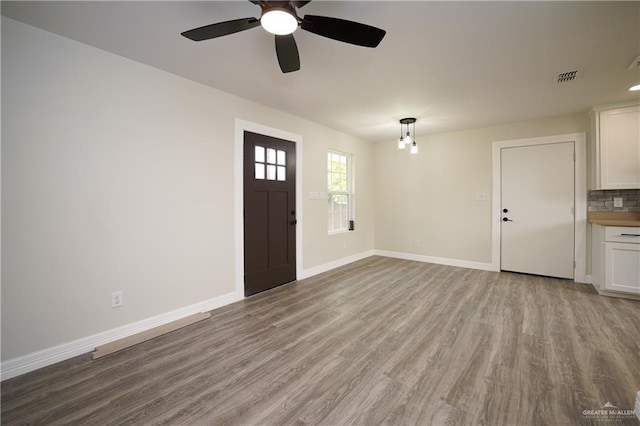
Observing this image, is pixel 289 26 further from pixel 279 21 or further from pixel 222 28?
pixel 222 28

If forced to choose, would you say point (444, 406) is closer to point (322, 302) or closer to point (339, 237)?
point (322, 302)

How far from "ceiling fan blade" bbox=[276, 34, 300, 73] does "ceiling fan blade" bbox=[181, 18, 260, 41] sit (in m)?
0.19

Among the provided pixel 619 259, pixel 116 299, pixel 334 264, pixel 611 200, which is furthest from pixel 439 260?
pixel 116 299

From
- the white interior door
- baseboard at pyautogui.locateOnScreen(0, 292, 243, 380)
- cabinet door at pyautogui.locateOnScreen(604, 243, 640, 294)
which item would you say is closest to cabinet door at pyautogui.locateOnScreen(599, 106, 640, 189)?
the white interior door

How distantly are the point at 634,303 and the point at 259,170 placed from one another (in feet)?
16.0

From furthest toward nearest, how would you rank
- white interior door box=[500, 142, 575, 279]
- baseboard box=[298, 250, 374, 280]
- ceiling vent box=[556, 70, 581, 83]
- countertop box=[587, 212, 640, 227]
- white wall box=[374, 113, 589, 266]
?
1. white wall box=[374, 113, 589, 266]
2. baseboard box=[298, 250, 374, 280]
3. white interior door box=[500, 142, 575, 279]
4. countertop box=[587, 212, 640, 227]
5. ceiling vent box=[556, 70, 581, 83]

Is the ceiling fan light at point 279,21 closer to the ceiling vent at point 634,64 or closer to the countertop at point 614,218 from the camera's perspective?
the ceiling vent at point 634,64

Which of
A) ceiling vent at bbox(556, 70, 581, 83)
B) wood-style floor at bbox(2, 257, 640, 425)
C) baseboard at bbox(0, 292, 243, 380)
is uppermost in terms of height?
ceiling vent at bbox(556, 70, 581, 83)

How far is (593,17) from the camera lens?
1.89m

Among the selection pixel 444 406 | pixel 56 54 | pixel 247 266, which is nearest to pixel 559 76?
pixel 444 406

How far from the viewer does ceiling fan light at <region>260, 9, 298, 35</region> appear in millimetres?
1514

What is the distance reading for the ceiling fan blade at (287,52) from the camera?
1793mm

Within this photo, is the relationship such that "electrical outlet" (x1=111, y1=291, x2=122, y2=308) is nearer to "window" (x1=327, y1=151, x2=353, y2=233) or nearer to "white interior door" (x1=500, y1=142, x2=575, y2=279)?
"window" (x1=327, y1=151, x2=353, y2=233)

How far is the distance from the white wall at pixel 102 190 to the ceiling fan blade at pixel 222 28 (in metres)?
1.20
